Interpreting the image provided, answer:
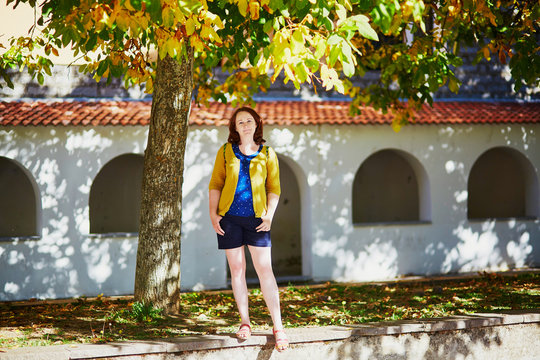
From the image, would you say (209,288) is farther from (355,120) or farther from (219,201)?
(219,201)

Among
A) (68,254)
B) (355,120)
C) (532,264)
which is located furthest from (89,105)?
(532,264)

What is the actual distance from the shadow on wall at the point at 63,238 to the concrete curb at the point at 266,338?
625 centimetres

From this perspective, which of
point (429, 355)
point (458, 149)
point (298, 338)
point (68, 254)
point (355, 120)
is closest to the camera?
point (298, 338)

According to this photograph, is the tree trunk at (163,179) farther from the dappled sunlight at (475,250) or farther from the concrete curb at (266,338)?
the dappled sunlight at (475,250)

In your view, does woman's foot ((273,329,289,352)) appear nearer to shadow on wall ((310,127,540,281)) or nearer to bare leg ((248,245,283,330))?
bare leg ((248,245,283,330))

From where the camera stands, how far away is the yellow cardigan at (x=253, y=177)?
5.94 meters

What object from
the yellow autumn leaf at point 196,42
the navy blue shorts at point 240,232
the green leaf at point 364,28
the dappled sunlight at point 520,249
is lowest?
the dappled sunlight at point 520,249

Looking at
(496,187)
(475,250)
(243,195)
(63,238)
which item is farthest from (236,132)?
(496,187)

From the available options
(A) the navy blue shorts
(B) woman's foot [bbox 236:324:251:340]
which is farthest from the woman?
(B) woman's foot [bbox 236:324:251:340]

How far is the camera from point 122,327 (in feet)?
23.6

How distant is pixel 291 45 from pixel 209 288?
837 centimetres

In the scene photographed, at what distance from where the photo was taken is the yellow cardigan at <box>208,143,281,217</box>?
594 centimetres

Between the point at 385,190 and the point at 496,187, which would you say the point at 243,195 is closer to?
the point at 385,190

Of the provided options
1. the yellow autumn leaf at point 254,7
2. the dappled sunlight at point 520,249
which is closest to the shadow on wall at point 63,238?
the yellow autumn leaf at point 254,7
